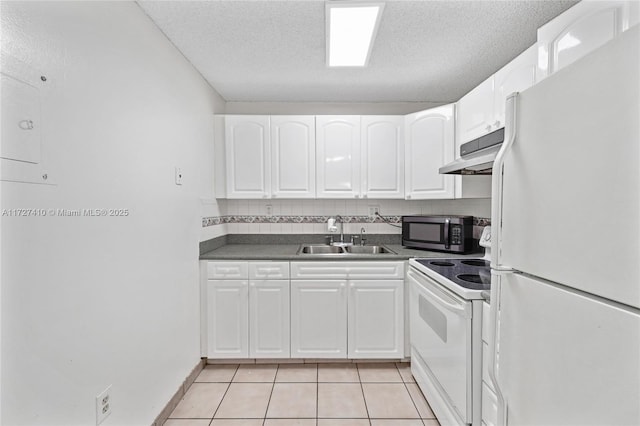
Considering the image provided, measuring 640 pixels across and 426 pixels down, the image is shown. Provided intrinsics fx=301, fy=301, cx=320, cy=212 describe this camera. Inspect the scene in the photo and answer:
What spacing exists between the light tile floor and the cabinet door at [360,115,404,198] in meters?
1.48

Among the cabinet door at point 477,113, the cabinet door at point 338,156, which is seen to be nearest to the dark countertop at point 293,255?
the cabinet door at point 338,156

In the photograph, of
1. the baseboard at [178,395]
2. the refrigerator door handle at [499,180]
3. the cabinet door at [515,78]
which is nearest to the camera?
the refrigerator door handle at [499,180]

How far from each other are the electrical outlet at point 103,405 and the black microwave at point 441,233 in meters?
2.27

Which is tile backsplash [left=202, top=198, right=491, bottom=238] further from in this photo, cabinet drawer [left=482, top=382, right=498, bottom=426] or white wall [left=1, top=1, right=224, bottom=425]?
cabinet drawer [left=482, top=382, right=498, bottom=426]

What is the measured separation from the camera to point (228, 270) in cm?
238

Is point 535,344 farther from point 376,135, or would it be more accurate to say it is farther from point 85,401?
→ point 376,135

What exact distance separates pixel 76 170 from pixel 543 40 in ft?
6.53

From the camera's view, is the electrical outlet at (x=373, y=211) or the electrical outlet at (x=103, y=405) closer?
the electrical outlet at (x=103, y=405)

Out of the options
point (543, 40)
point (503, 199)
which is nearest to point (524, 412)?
point (503, 199)

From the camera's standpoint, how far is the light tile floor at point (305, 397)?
1.81 meters

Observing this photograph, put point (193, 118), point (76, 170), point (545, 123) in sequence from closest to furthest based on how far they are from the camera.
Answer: point (545, 123) → point (76, 170) → point (193, 118)

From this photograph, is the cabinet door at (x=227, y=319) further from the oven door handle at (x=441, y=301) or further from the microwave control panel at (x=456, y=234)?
the microwave control panel at (x=456, y=234)

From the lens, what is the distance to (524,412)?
800mm

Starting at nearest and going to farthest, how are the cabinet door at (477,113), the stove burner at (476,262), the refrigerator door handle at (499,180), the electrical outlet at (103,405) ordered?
1. the refrigerator door handle at (499,180)
2. the electrical outlet at (103,405)
3. the cabinet door at (477,113)
4. the stove burner at (476,262)
